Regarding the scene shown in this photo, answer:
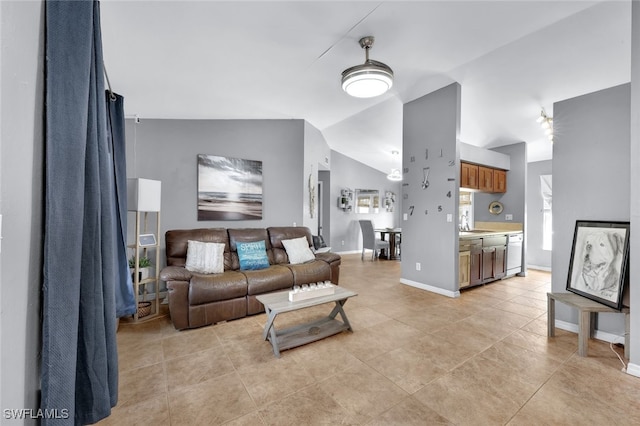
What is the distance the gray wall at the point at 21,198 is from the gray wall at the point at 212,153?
3.13 metres

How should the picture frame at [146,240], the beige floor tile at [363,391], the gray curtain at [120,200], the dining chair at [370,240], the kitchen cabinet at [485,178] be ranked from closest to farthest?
the beige floor tile at [363,391] → the gray curtain at [120,200] → the picture frame at [146,240] → the kitchen cabinet at [485,178] → the dining chair at [370,240]

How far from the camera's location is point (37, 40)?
846mm

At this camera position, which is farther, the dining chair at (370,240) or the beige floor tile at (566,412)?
the dining chair at (370,240)

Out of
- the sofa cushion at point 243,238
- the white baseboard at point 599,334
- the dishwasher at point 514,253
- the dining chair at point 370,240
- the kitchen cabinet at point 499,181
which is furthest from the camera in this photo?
A: the dining chair at point 370,240

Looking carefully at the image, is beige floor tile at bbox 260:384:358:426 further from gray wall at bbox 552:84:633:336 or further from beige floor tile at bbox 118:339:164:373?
gray wall at bbox 552:84:633:336

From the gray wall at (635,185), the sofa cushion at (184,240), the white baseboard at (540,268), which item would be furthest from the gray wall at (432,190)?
the white baseboard at (540,268)

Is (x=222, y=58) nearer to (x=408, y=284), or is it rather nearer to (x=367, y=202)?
(x=408, y=284)

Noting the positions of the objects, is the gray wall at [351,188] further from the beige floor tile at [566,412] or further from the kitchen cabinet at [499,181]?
the beige floor tile at [566,412]

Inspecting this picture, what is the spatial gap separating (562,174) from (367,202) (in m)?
5.34

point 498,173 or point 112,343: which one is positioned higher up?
point 498,173

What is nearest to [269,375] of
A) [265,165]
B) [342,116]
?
[265,165]

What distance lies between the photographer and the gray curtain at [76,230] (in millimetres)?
851

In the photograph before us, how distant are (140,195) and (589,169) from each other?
459cm
